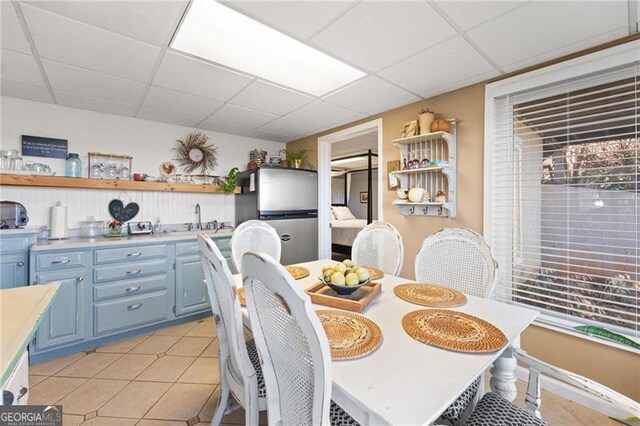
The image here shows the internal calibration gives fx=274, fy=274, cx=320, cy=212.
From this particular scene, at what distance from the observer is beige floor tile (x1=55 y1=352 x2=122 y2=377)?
207cm

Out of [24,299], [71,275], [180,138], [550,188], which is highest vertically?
[180,138]

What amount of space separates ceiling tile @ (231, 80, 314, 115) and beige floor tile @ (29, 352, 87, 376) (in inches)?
103

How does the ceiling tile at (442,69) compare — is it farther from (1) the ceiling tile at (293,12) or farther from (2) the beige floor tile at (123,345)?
(2) the beige floor tile at (123,345)

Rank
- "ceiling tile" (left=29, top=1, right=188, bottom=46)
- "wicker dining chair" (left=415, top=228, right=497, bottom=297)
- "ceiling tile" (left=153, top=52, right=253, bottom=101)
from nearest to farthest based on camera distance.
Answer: "ceiling tile" (left=29, top=1, right=188, bottom=46)
"wicker dining chair" (left=415, top=228, right=497, bottom=297)
"ceiling tile" (left=153, top=52, right=253, bottom=101)

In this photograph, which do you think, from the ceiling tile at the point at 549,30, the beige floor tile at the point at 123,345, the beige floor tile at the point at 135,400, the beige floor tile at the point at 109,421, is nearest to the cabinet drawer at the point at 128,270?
the beige floor tile at the point at 123,345

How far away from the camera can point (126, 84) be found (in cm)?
226

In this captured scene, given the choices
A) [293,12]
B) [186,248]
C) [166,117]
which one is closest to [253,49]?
[293,12]

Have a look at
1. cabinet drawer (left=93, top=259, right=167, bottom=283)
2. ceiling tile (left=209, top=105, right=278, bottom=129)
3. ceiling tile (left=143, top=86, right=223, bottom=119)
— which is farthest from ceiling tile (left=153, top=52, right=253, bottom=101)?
cabinet drawer (left=93, top=259, right=167, bottom=283)

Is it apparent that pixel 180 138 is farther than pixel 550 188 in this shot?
Yes

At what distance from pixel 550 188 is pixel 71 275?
3862mm

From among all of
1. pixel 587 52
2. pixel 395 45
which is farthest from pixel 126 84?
pixel 587 52

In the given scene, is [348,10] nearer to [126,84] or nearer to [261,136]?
[126,84]

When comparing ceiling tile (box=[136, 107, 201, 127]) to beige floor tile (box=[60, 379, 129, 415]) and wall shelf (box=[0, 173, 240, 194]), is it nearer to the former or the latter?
wall shelf (box=[0, 173, 240, 194])

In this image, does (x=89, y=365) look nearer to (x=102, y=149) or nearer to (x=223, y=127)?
(x=102, y=149)
